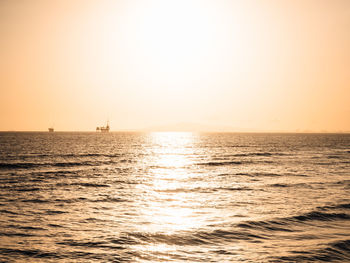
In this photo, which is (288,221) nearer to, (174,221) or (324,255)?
A: (324,255)

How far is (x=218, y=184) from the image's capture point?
30875 mm

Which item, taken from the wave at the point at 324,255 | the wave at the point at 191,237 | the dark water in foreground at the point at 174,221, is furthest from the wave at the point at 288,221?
the wave at the point at 324,255

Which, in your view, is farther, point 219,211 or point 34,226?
point 219,211

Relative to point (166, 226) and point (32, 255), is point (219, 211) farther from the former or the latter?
point (32, 255)

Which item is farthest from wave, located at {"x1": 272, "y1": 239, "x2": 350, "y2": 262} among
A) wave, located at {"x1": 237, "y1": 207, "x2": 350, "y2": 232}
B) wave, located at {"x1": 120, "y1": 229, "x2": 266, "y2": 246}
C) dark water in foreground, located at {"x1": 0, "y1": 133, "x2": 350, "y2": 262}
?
wave, located at {"x1": 237, "y1": 207, "x2": 350, "y2": 232}

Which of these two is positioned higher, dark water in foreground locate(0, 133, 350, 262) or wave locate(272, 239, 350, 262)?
wave locate(272, 239, 350, 262)

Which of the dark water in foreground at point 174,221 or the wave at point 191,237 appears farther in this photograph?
the wave at point 191,237

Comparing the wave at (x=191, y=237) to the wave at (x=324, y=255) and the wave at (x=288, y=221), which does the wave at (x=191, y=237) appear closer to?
the wave at (x=288, y=221)

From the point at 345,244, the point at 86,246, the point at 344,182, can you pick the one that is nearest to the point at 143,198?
the point at 86,246

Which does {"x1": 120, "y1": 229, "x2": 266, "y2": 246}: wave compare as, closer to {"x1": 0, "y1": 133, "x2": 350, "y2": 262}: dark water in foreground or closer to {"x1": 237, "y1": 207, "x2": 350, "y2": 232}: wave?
{"x1": 0, "y1": 133, "x2": 350, "y2": 262}: dark water in foreground

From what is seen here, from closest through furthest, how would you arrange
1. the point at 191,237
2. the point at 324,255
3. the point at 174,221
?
the point at 324,255 < the point at 191,237 < the point at 174,221

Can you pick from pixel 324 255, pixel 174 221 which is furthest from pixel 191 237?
pixel 324 255

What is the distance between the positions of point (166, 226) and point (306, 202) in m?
11.8

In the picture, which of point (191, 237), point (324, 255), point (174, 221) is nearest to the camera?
point (324, 255)
